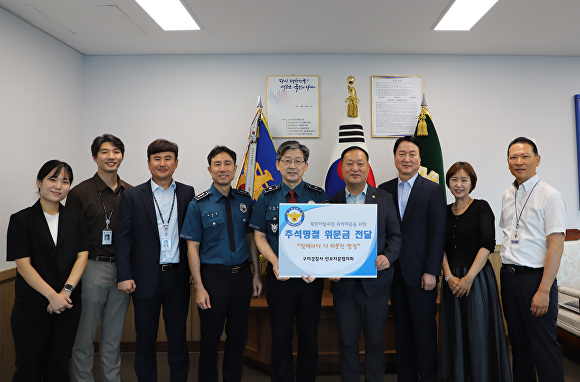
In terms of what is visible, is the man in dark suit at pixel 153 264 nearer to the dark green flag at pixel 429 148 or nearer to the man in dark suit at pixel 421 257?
the man in dark suit at pixel 421 257

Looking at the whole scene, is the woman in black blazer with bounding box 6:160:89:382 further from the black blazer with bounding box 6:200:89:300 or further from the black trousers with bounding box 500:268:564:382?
the black trousers with bounding box 500:268:564:382

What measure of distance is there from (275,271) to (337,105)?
7.04 feet

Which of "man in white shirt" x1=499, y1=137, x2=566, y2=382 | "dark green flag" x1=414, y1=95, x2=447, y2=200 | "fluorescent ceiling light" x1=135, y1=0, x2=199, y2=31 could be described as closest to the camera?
"man in white shirt" x1=499, y1=137, x2=566, y2=382

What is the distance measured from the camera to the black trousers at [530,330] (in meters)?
2.29

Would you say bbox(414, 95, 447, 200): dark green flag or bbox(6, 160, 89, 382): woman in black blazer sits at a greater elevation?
bbox(414, 95, 447, 200): dark green flag

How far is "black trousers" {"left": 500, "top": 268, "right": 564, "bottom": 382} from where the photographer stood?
2.29 metres

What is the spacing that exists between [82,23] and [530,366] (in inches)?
165

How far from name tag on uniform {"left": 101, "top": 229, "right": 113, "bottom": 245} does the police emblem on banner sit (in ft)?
3.91

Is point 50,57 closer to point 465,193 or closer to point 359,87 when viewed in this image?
point 359,87

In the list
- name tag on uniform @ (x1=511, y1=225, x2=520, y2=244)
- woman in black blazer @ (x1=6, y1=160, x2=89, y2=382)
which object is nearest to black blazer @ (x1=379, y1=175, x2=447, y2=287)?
name tag on uniform @ (x1=511, y1=225, x2=520, y2=244)

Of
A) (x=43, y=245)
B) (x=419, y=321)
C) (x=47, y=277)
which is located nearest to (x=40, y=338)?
(x=47, y=277)

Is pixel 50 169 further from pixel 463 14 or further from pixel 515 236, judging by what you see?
pixel 463 14

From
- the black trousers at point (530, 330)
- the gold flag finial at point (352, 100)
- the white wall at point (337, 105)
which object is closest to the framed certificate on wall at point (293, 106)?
the white wall at point (337, 105)

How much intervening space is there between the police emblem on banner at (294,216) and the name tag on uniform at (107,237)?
119 cm
